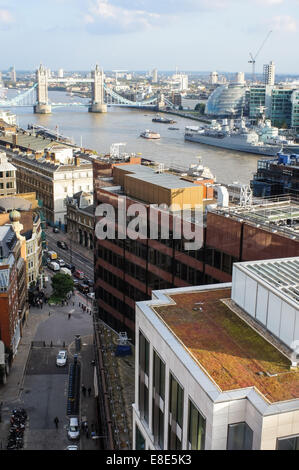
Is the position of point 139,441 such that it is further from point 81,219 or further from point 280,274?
point 81,219

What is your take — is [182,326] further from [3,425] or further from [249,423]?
[3,425]

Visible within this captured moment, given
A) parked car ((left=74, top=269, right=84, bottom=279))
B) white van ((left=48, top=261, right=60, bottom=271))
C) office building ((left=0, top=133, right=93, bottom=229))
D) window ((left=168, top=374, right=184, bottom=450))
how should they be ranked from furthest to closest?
office building ((left=0, top=133, right=93, bottom=229))
white van ((left=48, top=261, right=60, bottom=271))
parked car ((left=74, top=269, right=84, bottom=279))
window ((left=168, top=374, right=184, bottom=450))

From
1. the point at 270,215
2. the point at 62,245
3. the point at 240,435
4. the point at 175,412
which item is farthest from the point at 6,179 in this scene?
the point at 240,435

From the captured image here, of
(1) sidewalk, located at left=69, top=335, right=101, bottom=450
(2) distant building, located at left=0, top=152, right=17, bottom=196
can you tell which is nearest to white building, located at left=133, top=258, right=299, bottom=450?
(1) sidewalk, located at left=69, top=335, right=101, bottom=450

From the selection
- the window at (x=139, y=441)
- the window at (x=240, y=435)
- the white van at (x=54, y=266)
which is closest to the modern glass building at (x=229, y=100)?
the white van at (x=54, y=266)

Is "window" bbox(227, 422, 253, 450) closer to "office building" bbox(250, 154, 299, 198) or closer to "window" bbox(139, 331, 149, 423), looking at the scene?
"window" bbox(139, 331, 149, 423)

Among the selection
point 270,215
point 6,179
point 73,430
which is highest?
point 270,215
